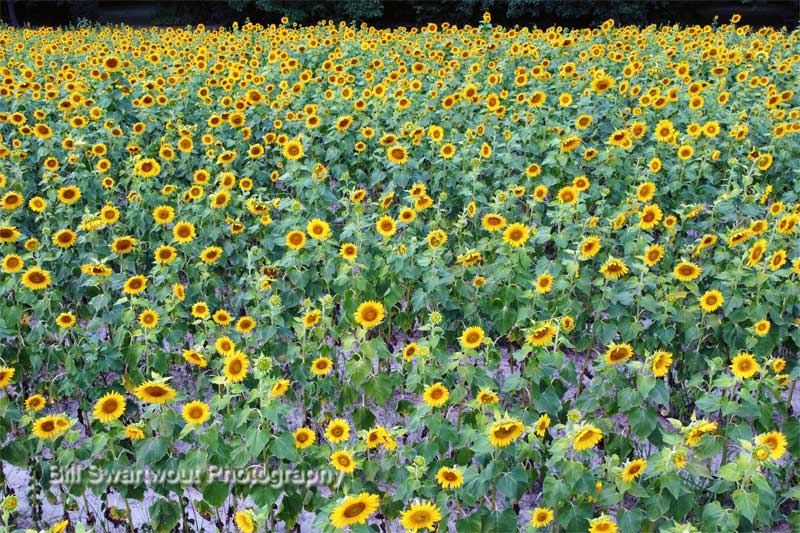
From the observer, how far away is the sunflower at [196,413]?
2.72 meters

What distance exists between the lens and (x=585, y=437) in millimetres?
2469

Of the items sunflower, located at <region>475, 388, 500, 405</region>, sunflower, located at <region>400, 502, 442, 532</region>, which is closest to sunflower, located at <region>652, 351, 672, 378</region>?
sunflower, located at <region>475, 388, 500, 405</region>

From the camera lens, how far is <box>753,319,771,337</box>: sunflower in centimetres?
331

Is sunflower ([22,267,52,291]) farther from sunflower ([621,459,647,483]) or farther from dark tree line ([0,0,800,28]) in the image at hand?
dark tree line ([0,0,800,28])

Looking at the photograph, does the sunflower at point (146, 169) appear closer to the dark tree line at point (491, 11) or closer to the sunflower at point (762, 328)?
the sunflower at point (762, 328)

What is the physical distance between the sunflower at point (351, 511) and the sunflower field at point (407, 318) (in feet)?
0.03

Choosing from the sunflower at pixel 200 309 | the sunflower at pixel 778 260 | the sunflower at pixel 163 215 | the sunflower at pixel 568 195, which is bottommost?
the sunflower at pixel 200 309

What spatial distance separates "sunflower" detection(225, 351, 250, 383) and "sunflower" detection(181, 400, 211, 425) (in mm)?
187

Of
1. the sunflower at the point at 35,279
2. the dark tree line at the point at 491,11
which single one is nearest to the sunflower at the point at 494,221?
the sunflower at the point at 35,279

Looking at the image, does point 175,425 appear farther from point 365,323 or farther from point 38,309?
point 38,309

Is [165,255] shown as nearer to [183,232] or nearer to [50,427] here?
[183,232]

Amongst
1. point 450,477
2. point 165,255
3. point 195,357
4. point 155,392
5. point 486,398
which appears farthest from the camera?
point 165,255

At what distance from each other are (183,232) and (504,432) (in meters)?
2.53

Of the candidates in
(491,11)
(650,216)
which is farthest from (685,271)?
(491,11)
